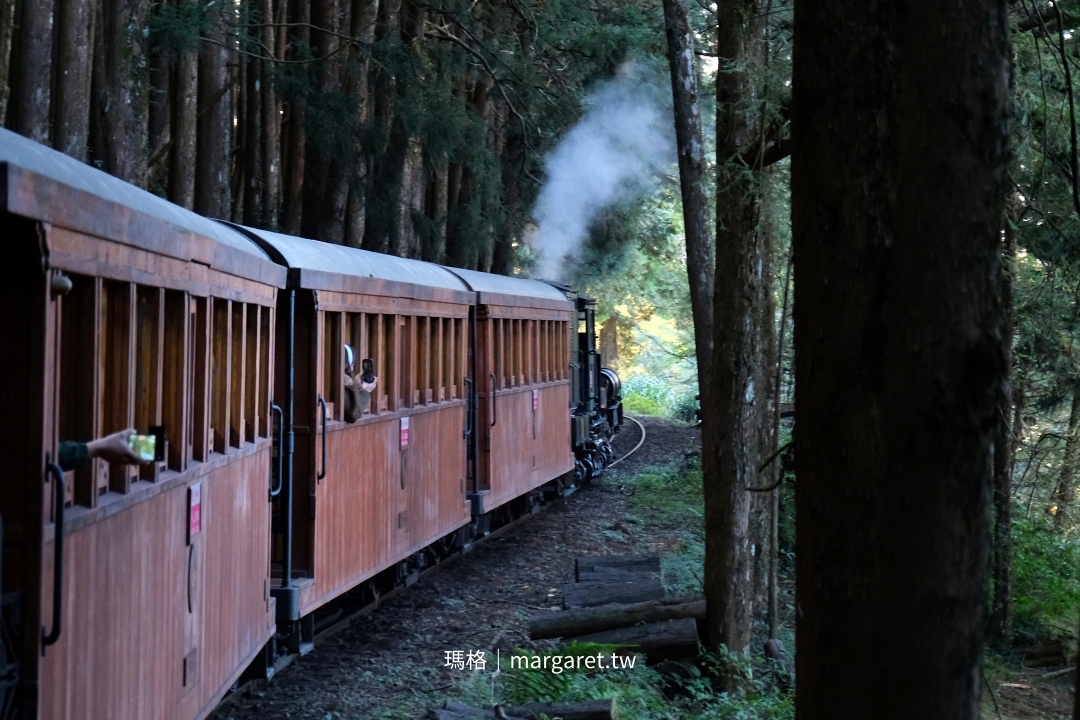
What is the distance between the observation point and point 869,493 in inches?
118

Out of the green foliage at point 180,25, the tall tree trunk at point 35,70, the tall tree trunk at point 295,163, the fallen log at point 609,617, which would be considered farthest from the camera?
the tall tree trunk at point 295,163

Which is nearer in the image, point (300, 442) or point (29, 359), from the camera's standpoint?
point (29, 359)

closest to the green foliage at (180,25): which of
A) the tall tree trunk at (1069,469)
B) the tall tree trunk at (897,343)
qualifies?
the tall tree trunk at (1069,469)

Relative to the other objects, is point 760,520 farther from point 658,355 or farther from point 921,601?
point 658,355

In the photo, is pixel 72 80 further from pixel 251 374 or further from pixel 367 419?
pixel 251 374

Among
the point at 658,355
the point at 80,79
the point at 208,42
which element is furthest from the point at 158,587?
the point at 658,355

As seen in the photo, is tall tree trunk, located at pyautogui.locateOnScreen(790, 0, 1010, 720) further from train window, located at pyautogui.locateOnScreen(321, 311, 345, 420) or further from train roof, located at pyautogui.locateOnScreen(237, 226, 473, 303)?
train window, located at pyautogui.locateOnScreen(321, 311, 345, 420)

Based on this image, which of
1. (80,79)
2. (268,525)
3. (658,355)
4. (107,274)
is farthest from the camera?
(658,355)

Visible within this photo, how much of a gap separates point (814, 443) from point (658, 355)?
45377 millimetres

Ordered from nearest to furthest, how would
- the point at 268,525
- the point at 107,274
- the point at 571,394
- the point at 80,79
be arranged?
the point at 107,274 < the point at 268,525 < the point at 80,79 < the point at 571,394

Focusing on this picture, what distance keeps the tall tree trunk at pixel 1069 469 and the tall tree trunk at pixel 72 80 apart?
10.0 m

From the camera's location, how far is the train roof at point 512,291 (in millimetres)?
12883

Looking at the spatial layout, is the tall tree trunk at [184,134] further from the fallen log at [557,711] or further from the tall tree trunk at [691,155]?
the fallen log at [557,711]

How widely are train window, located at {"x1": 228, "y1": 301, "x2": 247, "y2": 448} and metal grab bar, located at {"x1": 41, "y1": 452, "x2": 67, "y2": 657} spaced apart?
2.78 m
